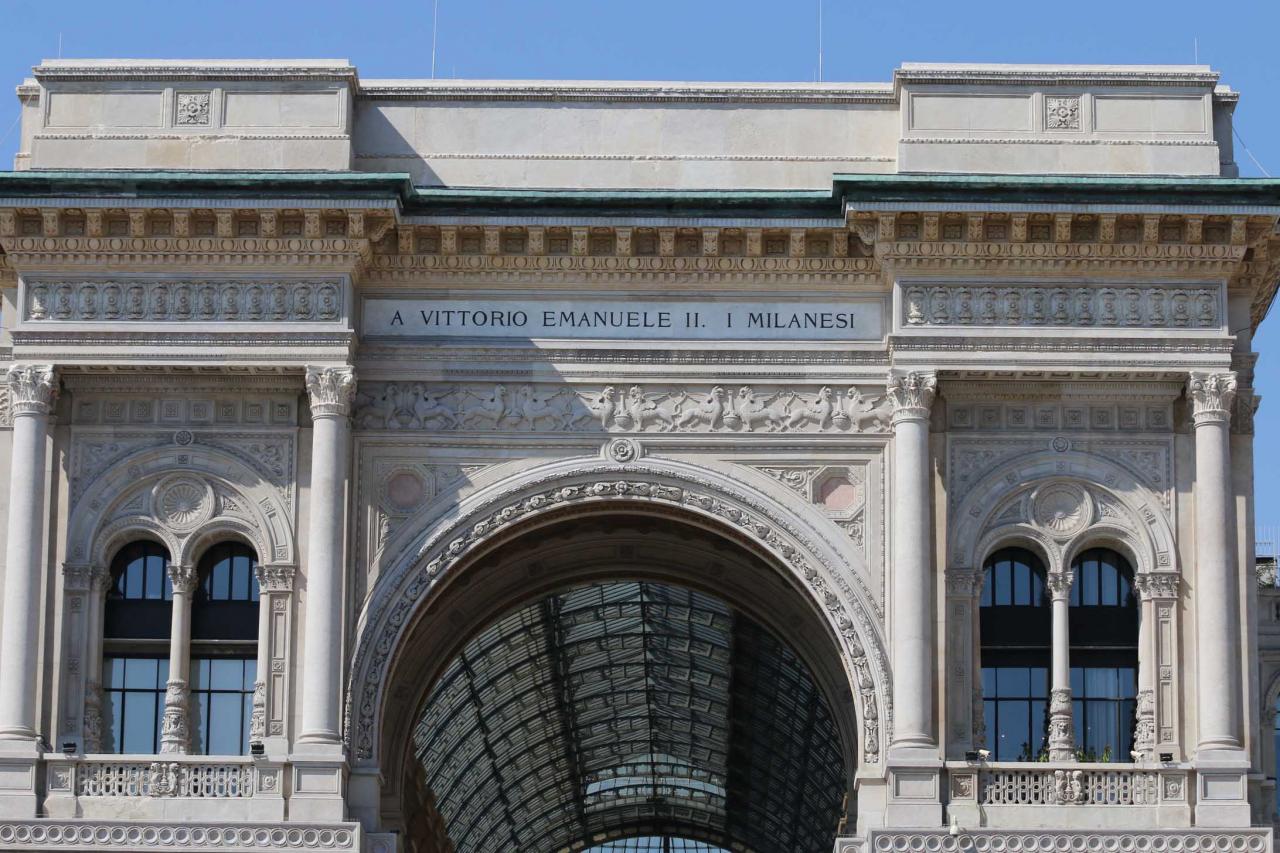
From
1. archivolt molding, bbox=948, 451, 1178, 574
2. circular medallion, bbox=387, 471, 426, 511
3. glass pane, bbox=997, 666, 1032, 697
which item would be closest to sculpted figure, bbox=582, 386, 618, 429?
circular medallion, bbox=387, 471, 426, 511

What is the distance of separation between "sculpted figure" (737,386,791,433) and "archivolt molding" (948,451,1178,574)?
3.27 m

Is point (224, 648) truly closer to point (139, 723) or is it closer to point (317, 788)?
point (139, 723)

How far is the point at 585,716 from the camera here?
8875 centimetres

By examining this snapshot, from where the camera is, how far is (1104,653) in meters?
48.8

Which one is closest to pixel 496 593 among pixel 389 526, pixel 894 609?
pixel 389 526

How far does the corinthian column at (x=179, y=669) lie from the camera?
4756 centimetres

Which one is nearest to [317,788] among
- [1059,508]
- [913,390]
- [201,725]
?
[201,725]

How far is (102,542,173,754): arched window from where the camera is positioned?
48.6 meters

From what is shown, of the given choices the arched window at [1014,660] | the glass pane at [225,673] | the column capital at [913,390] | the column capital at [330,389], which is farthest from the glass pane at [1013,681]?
the glass pane at [225,673]

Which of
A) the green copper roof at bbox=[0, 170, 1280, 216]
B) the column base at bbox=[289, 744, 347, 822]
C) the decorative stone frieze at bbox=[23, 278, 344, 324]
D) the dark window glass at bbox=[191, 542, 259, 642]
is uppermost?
the green copper roof at bbox=[0, 170, 1280, 216]

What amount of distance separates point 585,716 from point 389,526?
40784 millimetres

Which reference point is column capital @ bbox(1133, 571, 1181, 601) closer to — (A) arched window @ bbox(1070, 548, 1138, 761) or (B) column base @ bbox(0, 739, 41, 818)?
(A) arched window @ bbox(1070, 548, 1138, 761)

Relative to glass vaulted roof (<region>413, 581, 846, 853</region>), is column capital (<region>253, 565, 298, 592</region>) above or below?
below

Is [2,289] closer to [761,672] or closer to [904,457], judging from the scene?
[904,457]
